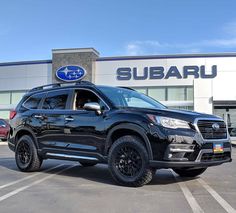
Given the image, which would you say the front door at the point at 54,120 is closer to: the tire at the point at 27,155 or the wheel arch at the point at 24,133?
the wheel arch at the point at 24,133

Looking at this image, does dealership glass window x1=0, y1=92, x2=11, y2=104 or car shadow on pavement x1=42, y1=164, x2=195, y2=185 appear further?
dealership glass window x1=0, y1=92, x2=11, y2=104

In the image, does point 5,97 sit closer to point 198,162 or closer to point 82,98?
point 82,98

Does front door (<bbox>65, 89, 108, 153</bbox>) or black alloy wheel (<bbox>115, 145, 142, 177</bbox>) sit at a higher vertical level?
front door (<bbox>65, 89, 108, 153</bbox>)

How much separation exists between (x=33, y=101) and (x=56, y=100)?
916 mm

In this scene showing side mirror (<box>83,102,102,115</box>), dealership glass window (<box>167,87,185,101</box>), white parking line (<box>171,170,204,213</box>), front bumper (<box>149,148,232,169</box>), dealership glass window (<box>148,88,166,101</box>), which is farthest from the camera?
dealership glass window (<box>148,88,166,101</box>)

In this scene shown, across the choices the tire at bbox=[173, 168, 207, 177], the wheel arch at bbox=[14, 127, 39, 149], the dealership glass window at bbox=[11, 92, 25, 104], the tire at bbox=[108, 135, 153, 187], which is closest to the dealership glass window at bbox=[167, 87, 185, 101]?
the dealership glass window at bbox=[11, 92, 25, 104]

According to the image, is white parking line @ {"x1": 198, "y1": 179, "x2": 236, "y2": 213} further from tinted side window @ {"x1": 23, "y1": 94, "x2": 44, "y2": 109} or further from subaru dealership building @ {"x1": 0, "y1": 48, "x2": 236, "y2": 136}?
subaru dealership building @ {"x1": 0, "y1": 48, "x2": 236, "y2": 136}

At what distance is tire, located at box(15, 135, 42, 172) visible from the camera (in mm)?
9352

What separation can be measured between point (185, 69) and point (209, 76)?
1.89 metres

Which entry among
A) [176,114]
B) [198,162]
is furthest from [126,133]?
[198,162]

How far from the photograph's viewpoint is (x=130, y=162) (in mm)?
7480

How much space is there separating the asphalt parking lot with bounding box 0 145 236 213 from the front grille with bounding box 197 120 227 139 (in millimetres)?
902

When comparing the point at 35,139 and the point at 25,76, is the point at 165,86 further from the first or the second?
the point at 35,139

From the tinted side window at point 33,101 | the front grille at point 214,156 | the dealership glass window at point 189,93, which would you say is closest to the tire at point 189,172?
the front grille at point 214,156
